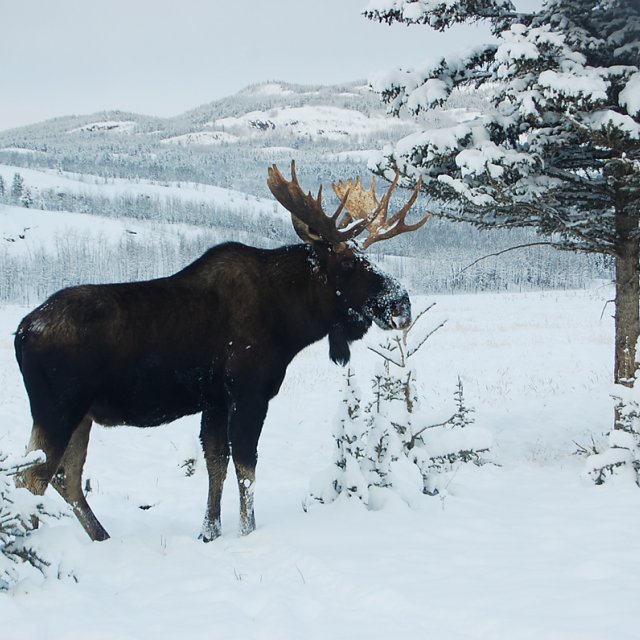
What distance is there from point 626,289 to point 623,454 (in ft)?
8.65

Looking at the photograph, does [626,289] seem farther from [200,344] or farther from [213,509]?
[213,509]

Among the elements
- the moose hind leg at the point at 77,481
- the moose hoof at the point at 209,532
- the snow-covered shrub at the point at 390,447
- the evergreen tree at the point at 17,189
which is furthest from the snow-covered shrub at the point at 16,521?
the evergreen tree at the point at 17,189

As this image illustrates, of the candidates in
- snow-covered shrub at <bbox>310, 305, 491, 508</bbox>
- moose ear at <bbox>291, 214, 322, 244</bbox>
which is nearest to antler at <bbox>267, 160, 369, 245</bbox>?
moose ear at <bbox>291, 214, 322, 244</bbox>

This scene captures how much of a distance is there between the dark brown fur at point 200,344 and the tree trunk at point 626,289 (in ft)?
12.3

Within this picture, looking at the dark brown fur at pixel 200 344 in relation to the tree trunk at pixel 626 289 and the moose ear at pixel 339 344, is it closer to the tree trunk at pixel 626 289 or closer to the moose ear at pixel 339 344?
the moose ear at pixel 339 344

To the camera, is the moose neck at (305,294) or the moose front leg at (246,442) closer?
the moose front leg at (246,442)

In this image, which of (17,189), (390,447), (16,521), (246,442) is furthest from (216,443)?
(17,189)

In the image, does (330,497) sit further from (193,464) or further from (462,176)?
(462,176)

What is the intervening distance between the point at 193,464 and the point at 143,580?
174 inches

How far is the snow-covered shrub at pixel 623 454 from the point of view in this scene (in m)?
6.42

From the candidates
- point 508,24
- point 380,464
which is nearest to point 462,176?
point 508,24

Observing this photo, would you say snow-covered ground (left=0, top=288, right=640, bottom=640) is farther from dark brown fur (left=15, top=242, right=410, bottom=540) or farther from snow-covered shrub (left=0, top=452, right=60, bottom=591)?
dark brown fur (left=15, top=242, right=410, bottom=540)

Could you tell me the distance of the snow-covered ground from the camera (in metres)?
3.45

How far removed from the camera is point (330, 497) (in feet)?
20.1
